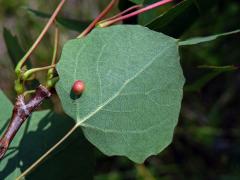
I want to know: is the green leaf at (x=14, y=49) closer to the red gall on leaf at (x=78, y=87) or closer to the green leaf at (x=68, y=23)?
the green leaf at (x=68, y=23)

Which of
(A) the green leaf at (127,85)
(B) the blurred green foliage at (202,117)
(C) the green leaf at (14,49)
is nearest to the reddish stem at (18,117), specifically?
(A) the green leaf at (127,85)

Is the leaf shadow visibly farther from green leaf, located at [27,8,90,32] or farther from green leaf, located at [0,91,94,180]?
green leaf, located at [27,8,90,32]

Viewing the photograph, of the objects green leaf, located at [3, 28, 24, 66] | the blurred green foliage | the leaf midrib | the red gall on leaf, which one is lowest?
the blurred green foliage

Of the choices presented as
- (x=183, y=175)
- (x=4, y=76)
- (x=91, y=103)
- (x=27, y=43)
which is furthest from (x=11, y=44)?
(x=4, y=76)

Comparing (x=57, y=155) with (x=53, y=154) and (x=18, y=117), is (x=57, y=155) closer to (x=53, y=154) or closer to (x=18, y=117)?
(x=53, y=154)

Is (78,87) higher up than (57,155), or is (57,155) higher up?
(78,87)

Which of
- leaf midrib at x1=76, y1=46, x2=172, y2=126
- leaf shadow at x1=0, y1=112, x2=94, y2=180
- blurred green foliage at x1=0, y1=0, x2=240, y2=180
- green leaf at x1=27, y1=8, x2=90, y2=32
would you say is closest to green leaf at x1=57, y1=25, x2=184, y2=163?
leaf midrib at x1=76, y1=46, x2=172, y2=126

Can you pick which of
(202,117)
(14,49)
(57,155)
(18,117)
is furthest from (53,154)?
(202,117)
